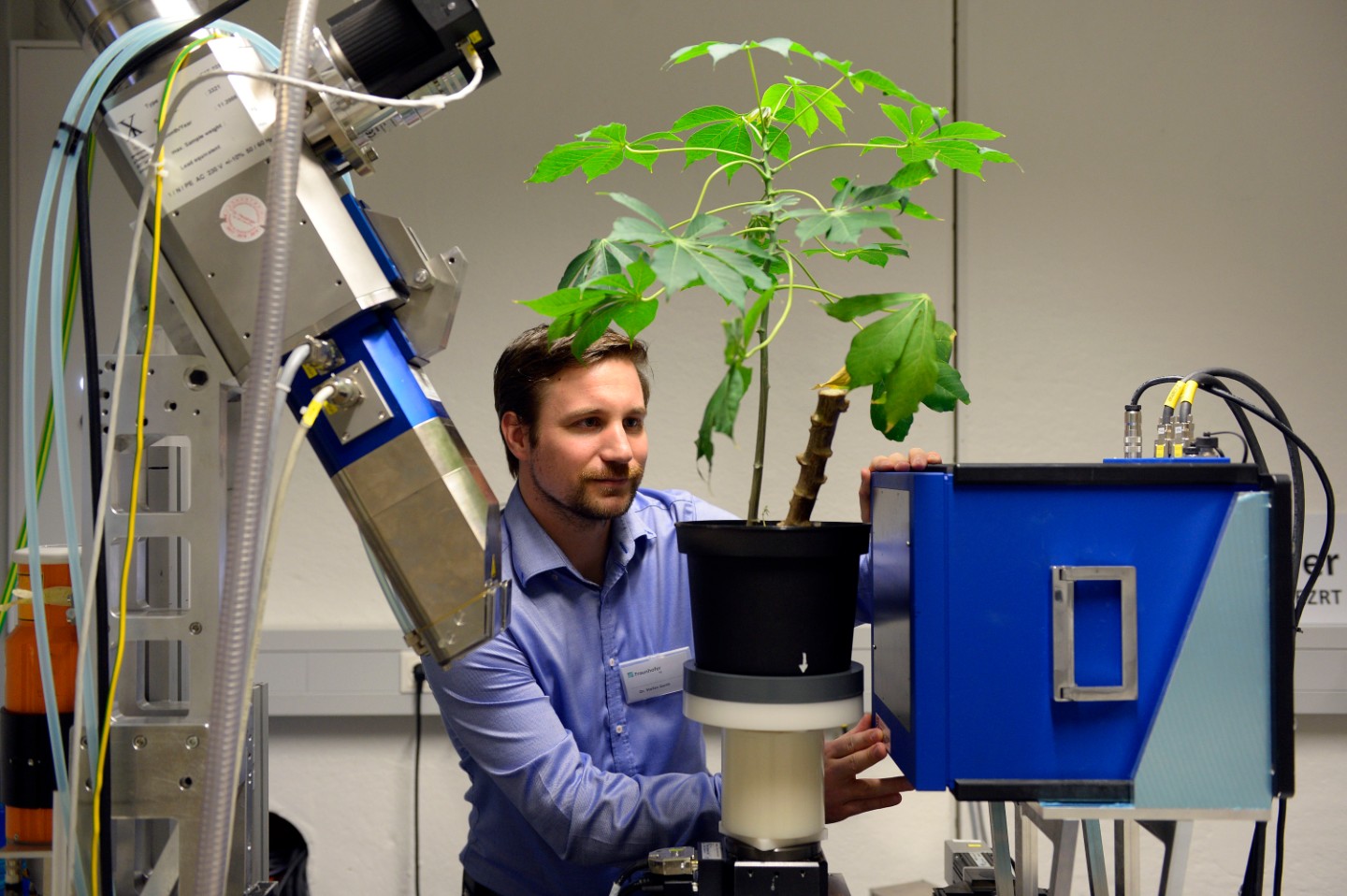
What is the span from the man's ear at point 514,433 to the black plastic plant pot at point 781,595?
0.78 metres

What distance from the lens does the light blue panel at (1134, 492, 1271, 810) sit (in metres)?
0.81

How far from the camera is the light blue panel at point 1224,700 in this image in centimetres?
81

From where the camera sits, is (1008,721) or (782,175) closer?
(1008,721)

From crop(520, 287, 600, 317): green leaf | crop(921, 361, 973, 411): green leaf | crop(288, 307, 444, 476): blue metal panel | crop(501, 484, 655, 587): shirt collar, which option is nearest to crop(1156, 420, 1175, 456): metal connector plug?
crop(921, 361, 973, 411): green leaf

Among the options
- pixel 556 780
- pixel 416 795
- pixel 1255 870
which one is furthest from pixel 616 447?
pixel 416 795

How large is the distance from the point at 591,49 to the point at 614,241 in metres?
1.64

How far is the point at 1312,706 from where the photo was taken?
229 cm

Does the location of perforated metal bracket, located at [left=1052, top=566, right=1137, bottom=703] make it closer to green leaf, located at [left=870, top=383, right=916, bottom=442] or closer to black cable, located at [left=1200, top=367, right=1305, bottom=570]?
green leaf, located at [left=870, top=383, right=916, bottom=442]

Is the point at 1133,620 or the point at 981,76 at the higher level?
the point at 981,76

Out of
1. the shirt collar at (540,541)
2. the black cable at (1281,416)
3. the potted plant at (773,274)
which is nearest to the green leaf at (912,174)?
the potted plant at (773,274)

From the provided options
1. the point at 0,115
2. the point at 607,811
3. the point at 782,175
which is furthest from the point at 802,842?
the point at 0,115

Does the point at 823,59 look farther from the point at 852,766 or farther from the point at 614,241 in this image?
the point at 852,766

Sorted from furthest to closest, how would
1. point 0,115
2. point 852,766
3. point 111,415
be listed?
point 0,115, point 852,766, point 111,415

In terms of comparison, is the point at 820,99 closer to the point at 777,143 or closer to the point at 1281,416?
the point at 777,143
